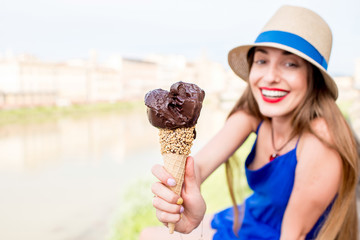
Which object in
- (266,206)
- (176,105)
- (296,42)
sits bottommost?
(266,206)

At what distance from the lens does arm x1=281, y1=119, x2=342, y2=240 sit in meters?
1.46

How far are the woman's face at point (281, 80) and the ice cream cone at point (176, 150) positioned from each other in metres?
0.58

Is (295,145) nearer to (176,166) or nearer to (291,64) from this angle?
(291,64)

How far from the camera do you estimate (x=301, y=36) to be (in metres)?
1.53

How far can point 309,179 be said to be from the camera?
57.6 inches

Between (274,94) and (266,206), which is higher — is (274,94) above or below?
above

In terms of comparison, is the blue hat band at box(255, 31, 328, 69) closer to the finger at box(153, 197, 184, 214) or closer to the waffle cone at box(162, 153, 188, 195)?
the waffle cone at box(162, 153, 188, 195)

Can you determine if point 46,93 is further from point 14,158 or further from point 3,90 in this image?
point 14,158

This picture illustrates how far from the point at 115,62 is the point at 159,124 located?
22498mm

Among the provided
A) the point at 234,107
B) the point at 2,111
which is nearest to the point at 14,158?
the point at 2,111

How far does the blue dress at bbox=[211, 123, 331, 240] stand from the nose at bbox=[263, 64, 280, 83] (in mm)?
377

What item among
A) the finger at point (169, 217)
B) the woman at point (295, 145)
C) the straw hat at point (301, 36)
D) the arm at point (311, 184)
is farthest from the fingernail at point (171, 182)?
the straw hat at point (301, 36)

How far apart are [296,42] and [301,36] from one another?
0.05m

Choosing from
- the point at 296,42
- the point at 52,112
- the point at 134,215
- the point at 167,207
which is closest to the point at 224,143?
the point at 296,42
